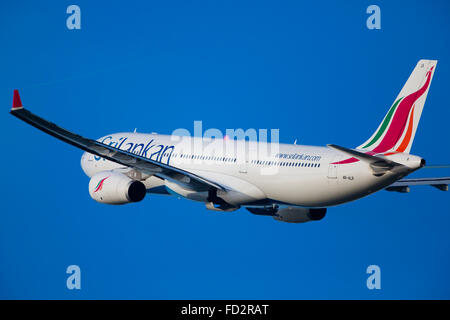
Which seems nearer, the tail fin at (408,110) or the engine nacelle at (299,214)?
the tail fin at (408,110)

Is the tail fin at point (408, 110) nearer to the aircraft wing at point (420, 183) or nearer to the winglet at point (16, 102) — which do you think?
the aircraft wing at point (420, 183)

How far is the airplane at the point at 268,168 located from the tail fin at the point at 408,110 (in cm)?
5

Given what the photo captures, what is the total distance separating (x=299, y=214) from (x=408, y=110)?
1093 centimetres

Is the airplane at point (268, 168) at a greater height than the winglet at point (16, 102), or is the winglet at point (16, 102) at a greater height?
the winglet at point (16, 102)

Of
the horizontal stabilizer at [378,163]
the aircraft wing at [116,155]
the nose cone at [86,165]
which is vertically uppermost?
the nose cone at [86,165]

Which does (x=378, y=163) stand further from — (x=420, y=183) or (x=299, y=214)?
(x=299, y=214)

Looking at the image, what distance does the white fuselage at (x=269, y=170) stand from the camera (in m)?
46.4

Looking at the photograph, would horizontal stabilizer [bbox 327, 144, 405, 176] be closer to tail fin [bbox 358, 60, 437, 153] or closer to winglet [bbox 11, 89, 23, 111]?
tail fin [bbox 358, 60, 437, 153]

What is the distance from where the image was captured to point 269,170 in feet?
162

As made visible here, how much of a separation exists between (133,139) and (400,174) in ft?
62.1

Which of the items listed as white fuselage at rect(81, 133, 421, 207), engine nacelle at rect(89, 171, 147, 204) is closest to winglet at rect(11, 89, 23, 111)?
engine nacelle at rect(89, 171, 147, 204)

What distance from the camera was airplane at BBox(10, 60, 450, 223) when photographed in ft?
148

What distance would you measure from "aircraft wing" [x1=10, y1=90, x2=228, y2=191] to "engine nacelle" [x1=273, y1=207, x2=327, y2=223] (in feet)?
17.4

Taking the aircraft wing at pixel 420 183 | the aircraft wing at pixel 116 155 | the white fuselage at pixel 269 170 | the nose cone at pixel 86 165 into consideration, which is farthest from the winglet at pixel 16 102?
the aircraft wing at pixel 420 183
